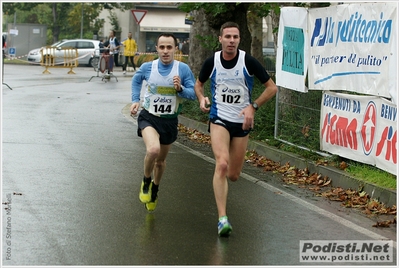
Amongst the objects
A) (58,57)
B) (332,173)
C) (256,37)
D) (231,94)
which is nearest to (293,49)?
(332,173)

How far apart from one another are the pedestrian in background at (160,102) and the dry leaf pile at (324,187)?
2.24 m

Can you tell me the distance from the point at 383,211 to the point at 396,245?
1582 mm

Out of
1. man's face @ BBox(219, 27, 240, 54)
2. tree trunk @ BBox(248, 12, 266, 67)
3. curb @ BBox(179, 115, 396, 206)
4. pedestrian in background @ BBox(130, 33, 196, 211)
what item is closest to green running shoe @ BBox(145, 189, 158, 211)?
pedestrian in background @ BBox(130, 33, 196, 211)

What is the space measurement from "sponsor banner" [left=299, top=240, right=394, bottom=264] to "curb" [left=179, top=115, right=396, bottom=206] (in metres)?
1.82

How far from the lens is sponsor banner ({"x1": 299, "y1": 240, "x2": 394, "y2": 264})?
7039 millimetres

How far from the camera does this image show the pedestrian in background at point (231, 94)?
26.8ft

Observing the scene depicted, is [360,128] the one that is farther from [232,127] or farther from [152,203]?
[152,203]

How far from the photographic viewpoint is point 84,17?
68.4 m

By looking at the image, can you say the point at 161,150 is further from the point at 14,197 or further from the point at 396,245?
the point at 396,245

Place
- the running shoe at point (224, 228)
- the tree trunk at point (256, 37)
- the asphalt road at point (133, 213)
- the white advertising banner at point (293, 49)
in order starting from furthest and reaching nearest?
1. the tree trunk at point (256, 37)
2. the white advertising banner at point (293, 49)
3. the running shoe at point (224, 228)
4. the asphalt road at point (133, 213)

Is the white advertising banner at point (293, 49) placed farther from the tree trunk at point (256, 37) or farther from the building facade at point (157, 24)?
the building facade at point (157, 24)

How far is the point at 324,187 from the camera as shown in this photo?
10.9 meters

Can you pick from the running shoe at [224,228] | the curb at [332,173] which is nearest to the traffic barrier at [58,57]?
the curb at [332,173]

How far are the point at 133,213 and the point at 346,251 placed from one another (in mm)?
2313
